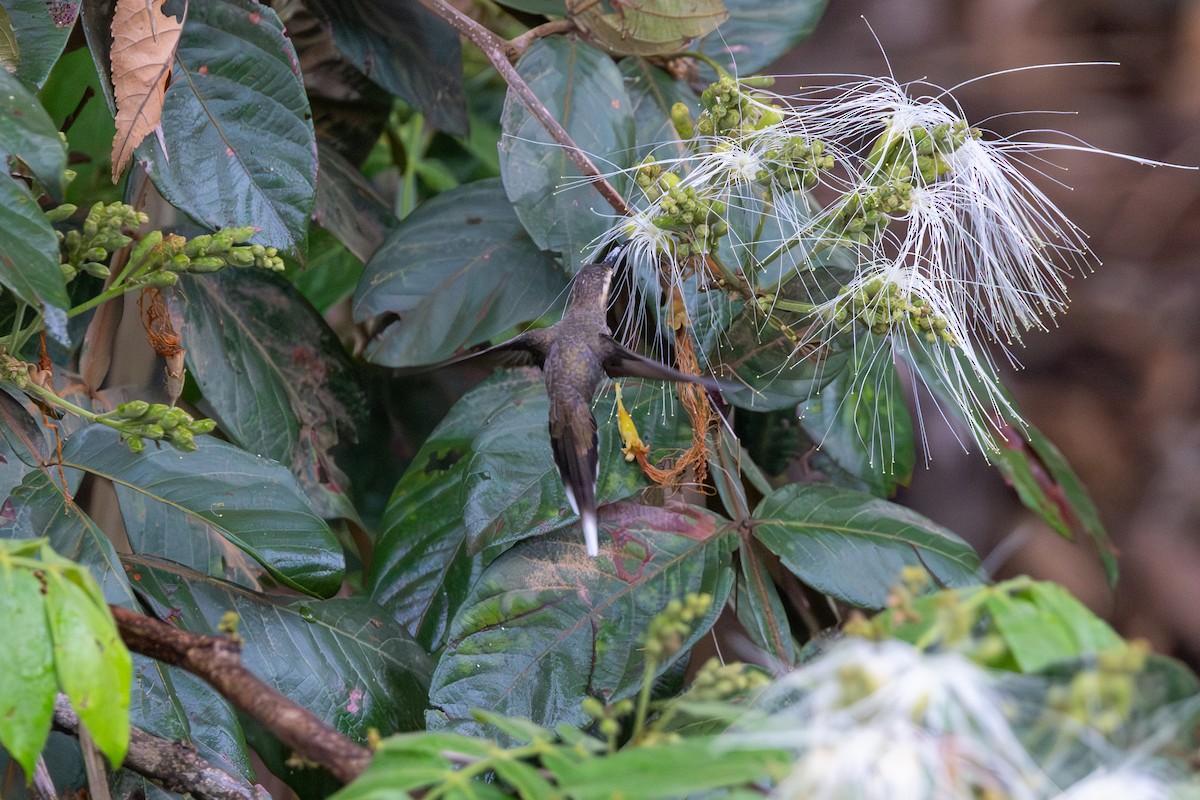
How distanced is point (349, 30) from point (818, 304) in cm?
70

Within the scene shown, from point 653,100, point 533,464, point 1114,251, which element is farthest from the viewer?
point 1114,251

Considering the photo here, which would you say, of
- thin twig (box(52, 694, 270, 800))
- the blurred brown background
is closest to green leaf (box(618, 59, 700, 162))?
thin twig (box(52, 694, 270, 800))

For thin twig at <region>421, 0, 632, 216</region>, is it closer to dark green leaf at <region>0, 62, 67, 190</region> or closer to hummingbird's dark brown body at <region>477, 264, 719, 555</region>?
hummingbird's dark brown body at <region>477, 264, 719, 555</region>

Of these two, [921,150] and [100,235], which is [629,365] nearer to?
[921,150]

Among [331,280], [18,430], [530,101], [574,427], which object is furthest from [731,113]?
[331,280]

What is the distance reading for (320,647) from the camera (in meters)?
0.86

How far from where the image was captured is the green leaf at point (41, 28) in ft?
2.59

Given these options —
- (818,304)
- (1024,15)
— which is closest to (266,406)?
(818,304)

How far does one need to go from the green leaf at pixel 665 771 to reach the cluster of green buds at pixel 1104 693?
0.09 m

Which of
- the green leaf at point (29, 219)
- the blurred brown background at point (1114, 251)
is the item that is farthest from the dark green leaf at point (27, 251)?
the blurred brown background at point (1114, 251)

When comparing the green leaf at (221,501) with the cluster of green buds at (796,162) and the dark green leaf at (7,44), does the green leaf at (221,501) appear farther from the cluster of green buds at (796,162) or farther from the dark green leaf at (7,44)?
the cluster of green buds at (796,162)

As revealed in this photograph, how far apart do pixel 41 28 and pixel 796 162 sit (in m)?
0.59

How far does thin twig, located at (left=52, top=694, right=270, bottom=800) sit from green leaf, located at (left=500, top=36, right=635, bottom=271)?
524 millimetres

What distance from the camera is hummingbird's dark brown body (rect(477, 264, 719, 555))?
0.78 m
